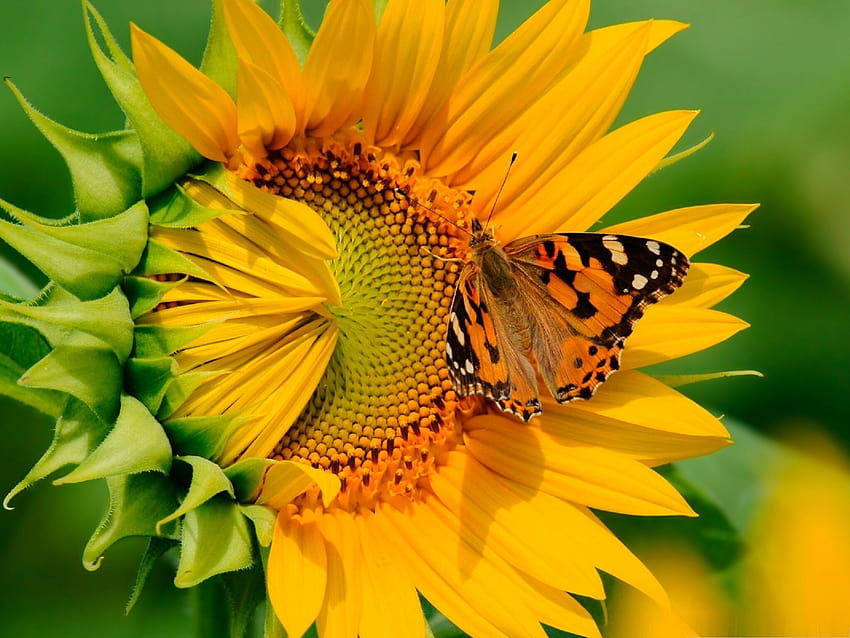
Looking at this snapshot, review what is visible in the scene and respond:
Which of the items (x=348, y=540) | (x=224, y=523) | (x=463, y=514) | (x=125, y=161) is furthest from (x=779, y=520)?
(x=125, y=161)

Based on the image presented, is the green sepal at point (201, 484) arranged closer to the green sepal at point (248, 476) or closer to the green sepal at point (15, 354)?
the green sepal at point (248, 476)

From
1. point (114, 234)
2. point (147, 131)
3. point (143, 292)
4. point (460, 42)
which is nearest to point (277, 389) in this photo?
point (143, 292)

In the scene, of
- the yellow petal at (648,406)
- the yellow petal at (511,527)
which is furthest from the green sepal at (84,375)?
the yellow petal at (648,406)

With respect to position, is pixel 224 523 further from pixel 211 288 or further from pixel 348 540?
pixel 211 288

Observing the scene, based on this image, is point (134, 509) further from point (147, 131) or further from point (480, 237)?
point (480, 237)

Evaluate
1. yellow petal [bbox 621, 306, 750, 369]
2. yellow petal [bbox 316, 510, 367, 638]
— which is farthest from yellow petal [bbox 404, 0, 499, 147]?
yellow petal [bbox 316, 510, 367, 638]

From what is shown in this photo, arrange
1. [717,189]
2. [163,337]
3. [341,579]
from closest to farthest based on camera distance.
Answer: [163,337], [341,579], [717,189]

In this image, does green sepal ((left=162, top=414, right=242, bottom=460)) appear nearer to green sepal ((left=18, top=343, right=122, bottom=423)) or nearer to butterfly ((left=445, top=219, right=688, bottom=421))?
green sepal ((left=18, top=343, right=122, bottom=423))
